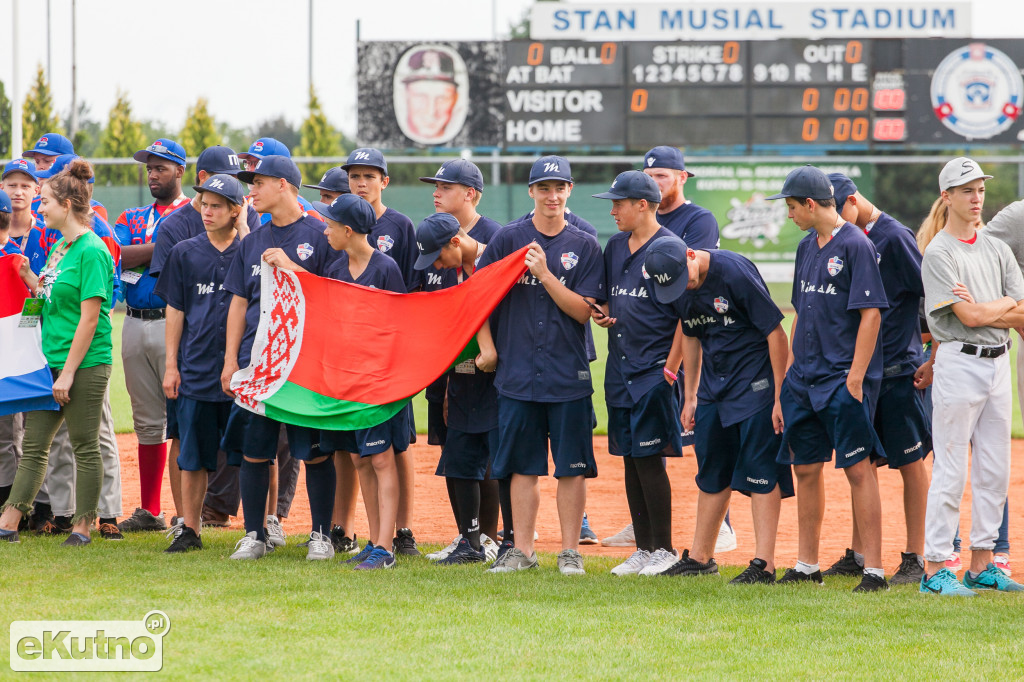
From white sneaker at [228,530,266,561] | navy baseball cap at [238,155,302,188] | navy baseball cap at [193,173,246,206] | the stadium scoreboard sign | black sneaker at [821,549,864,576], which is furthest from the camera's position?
the stadium scoreboard sign

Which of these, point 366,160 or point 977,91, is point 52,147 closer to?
point 366,160

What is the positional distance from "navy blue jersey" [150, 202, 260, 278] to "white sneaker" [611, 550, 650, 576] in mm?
3098

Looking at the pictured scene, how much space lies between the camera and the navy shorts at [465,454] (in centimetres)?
651

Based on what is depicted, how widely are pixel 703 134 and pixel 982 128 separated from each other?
6128 millimetres

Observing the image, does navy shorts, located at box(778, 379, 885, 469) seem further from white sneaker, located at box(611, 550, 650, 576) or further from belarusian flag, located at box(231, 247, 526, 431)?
belarusian flag, located at box(231, 247, 526, 431)

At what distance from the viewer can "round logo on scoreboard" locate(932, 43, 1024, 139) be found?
22.6 metres

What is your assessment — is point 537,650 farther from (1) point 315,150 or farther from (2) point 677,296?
(1) point 315,150

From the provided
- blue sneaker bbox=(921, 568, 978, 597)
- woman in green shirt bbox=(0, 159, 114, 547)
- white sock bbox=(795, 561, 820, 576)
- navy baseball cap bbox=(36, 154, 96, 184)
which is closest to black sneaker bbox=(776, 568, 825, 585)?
white sock bbox=(795, 561, 820, 576)

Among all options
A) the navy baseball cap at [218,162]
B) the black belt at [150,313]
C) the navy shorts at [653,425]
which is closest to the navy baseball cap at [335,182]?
the navy baseball cap at [218,162]

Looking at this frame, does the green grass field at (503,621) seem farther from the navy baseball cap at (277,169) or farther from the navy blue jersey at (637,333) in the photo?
the navy baseball cap at (277,169)

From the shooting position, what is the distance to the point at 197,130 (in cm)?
3438

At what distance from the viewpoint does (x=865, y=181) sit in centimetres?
2508

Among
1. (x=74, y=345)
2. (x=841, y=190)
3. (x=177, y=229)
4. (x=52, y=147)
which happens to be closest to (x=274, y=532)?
(x=74, y=345)

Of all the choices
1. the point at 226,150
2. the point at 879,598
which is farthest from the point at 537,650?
the point at 226,150
